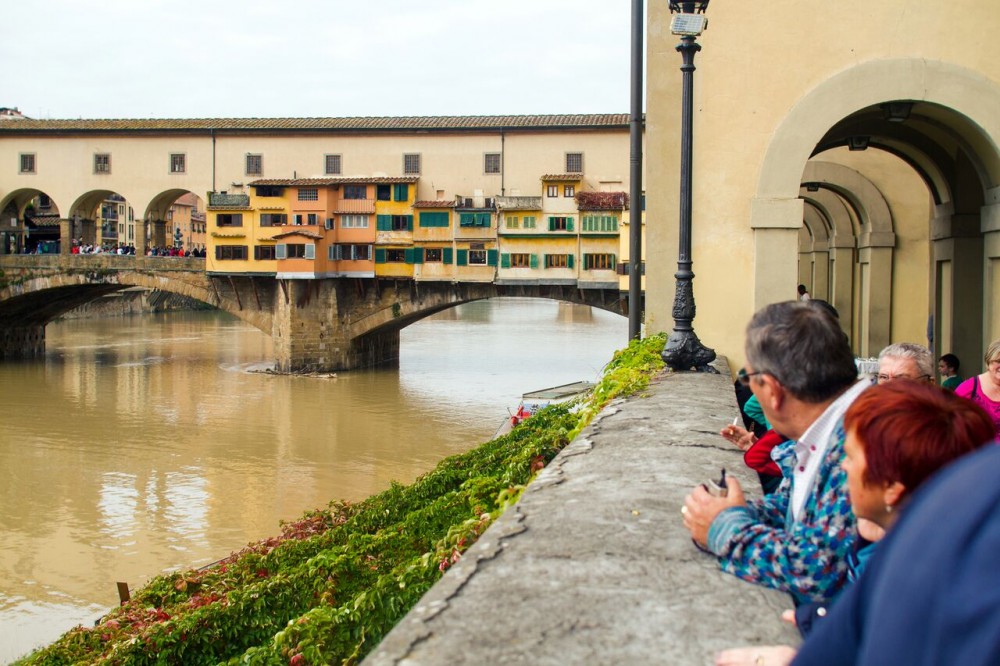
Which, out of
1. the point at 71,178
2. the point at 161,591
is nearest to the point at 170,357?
the point at 71,178

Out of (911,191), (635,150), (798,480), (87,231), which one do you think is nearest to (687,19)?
(635,150)

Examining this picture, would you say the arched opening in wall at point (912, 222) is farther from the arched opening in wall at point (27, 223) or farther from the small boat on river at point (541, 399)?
the arched opening in wall at point (27, 223)

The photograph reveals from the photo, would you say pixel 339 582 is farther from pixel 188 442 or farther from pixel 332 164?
pixel 332 164

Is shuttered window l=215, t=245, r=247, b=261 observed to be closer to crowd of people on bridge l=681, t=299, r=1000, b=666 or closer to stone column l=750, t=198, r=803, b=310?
stone column l=750, t=198, r=803, b=310

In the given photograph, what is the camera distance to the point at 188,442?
21844mm

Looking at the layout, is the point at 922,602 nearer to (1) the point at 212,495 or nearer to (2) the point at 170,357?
(1) the point at 212,495

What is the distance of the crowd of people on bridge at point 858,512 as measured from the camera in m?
0.95

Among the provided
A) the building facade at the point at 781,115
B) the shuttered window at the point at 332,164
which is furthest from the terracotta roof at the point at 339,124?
the building facade at the point at 781,115

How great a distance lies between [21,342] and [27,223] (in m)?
13.6

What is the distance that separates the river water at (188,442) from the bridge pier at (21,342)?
72cm

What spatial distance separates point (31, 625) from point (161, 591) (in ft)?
11.8

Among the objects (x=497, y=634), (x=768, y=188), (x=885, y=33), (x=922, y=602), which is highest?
(x=885, y=33)

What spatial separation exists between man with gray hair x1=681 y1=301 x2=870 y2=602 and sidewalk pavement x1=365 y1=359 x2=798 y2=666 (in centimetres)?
8

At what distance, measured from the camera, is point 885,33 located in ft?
25.1
